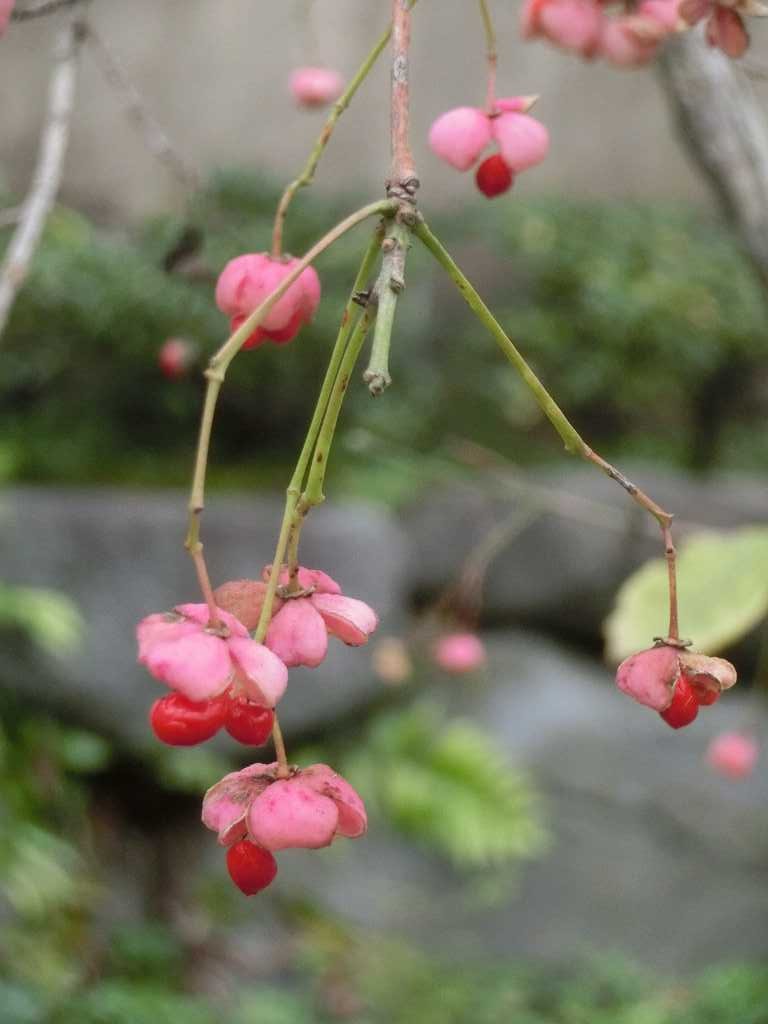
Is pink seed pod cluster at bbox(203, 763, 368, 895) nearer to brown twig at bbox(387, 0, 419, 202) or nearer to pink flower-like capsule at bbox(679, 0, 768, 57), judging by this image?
brown twig at bbox(387, 0, 419, 202)

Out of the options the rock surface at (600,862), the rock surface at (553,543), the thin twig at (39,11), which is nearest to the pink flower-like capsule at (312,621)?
the thin twig at (39,11)

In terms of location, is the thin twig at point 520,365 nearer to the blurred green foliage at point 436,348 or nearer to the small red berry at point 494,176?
the small red berry at point 494,176

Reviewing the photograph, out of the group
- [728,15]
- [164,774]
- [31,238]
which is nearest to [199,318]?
[164,774]

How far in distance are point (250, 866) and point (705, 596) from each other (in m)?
0.86

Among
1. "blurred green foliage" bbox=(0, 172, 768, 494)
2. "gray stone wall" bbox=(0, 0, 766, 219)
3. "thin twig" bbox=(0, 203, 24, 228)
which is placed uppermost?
"gray stone wall" bbox=(0, 0, 766, 219)

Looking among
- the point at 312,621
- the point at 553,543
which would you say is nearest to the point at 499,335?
the point at 312,621

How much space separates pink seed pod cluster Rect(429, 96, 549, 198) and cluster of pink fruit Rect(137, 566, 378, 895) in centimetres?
25

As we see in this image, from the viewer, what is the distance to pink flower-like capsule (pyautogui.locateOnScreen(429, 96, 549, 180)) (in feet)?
2.14

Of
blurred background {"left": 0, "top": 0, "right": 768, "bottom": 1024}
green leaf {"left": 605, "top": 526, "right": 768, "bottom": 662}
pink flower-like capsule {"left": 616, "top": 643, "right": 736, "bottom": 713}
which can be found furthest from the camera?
blurred background {"left": 0, "top": 0, "right": 768, "bottom": 1024}

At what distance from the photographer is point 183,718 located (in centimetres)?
45

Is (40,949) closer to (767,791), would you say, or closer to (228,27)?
(767,791)

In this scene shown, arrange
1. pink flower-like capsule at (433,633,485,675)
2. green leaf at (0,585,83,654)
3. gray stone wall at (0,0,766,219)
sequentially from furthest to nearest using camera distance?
gray stone wall at (0,0,766,219), green leaf at (0,585,83,654), pink flower-like capsule at (433,633,485,675)

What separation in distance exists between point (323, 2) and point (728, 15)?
12.2 ft

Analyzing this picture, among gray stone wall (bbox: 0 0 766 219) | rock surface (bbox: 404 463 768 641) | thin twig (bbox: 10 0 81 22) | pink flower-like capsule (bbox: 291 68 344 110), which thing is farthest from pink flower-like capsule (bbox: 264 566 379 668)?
gray stone wall (bbox: 0 0 766 219)
